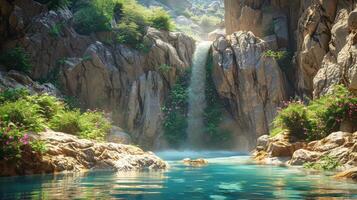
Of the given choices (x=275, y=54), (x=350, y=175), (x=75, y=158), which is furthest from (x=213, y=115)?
(x=350, y=175)

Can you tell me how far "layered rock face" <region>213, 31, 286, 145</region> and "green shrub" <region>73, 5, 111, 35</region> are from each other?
29.7 feet

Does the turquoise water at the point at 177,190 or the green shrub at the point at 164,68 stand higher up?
the green shrub at the point at 164,68

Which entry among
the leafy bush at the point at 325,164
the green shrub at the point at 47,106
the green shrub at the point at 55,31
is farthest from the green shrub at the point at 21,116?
the green shrub at the point at 55,31

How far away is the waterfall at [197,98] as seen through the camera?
3091cm

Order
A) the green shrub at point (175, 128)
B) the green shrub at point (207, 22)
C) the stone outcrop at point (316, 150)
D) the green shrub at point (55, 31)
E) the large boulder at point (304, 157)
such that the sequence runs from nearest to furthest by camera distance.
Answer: the stone outcrop at point (316, 150), the large boulder at point (304, 157), the green shrub at point (55, 31), the green shrub at point (175, 128), the green shrub at point (207, 22)

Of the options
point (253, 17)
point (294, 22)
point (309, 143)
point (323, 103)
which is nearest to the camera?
point (309, 143)

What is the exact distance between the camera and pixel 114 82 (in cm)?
2988

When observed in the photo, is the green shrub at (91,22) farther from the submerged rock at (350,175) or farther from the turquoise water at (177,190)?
the submerged rock at (350,175)

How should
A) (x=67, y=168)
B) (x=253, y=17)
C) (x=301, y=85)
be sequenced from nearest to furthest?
(x=67, y=168) → (x=301, y=85) → (x=253, y=17)

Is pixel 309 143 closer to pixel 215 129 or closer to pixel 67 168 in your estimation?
pixel 67 168

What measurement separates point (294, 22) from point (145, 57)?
38.6ft

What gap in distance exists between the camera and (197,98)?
32.0 metres

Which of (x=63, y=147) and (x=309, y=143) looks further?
(x=309, y=143)

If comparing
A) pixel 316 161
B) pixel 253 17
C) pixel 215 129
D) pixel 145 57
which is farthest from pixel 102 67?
pixel 316 161
